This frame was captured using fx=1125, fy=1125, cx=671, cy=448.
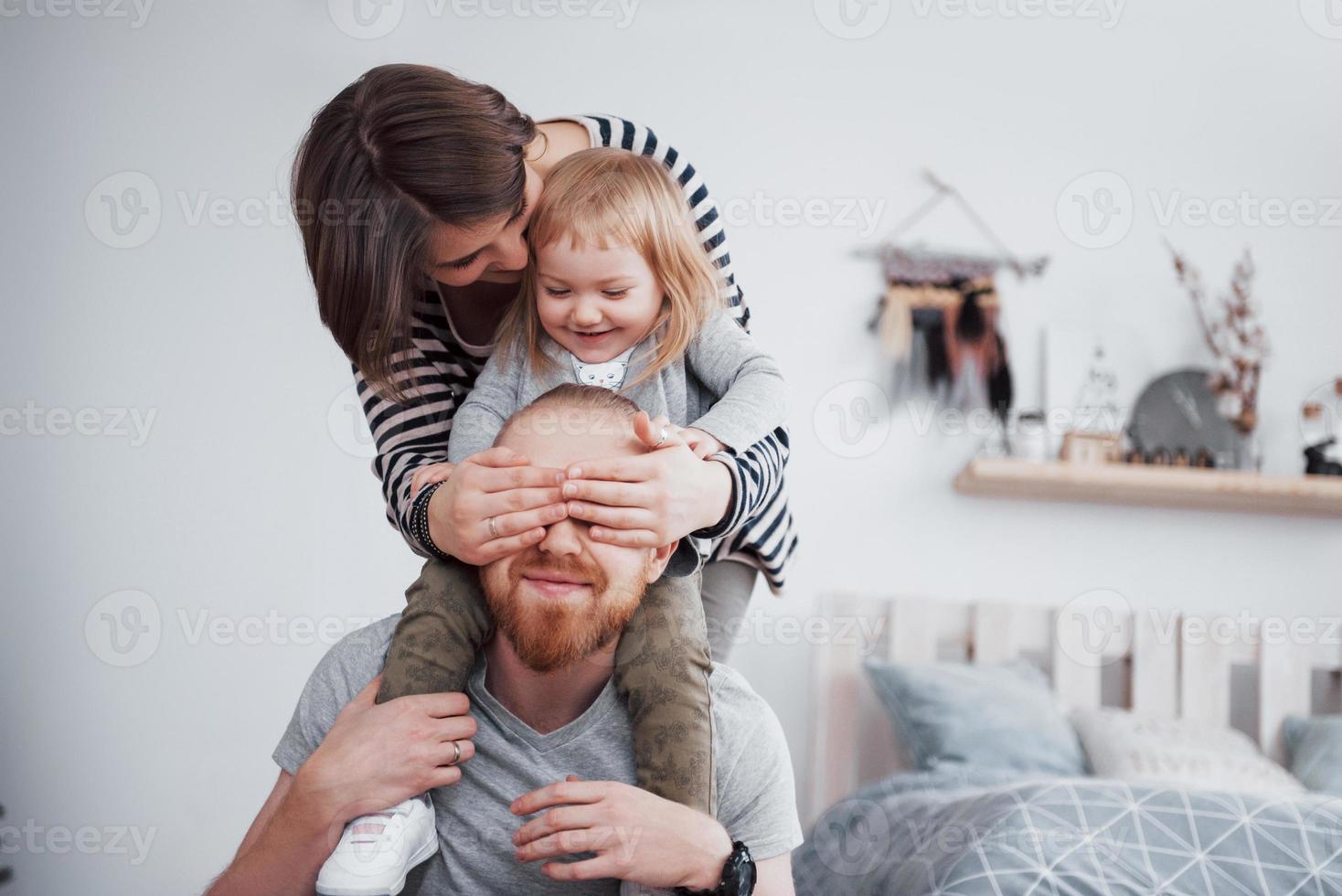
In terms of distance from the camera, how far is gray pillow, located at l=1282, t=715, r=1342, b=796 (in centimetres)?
262

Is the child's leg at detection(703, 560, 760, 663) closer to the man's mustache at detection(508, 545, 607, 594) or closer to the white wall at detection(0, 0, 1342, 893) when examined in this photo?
the man's mustache at detection(508, 545, 607, 594)

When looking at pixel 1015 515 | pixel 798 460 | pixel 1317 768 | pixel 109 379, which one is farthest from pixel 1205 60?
pixel 109 379

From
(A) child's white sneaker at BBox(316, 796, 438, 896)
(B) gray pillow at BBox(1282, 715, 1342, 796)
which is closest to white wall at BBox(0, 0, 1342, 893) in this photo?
(B) gray pillow at BBox(1282, 715, 1342, 796)

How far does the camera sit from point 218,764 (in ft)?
10.2

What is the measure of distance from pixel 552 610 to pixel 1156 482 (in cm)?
233

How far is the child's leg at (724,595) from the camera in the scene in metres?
1.62

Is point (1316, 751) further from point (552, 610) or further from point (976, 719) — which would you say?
point (552, 610)

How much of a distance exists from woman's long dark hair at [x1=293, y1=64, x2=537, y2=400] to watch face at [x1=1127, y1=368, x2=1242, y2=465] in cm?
250

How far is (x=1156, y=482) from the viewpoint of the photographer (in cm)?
301

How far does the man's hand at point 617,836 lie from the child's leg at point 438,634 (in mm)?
184

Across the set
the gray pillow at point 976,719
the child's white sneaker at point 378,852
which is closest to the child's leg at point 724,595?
the child's white sneaker at point 378,852

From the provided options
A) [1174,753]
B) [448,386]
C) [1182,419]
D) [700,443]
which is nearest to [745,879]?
[700,443]

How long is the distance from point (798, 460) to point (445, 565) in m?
2.07

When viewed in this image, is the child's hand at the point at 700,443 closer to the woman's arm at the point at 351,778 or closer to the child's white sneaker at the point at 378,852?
the woman's arm at the point at 351,778
